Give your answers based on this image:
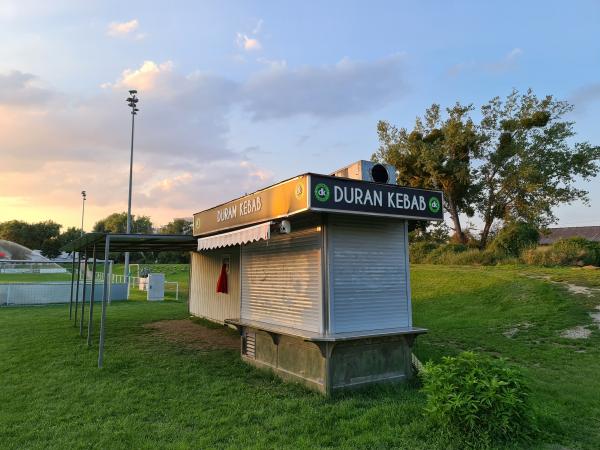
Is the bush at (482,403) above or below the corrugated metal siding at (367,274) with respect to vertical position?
below

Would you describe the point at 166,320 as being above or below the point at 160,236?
below

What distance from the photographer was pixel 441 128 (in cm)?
2744

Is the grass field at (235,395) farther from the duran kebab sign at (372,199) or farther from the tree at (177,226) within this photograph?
the tree at (177,226)

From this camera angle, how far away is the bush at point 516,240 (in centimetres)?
2080

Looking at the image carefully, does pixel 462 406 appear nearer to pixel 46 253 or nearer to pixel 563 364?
pixel 563 364

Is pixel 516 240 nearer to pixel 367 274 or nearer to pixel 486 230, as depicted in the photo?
pixel 486 230

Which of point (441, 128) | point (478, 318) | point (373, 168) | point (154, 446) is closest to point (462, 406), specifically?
point (154, 446)

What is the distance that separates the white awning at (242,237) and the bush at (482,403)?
3100mm

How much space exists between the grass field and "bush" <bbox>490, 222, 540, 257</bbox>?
949 cm

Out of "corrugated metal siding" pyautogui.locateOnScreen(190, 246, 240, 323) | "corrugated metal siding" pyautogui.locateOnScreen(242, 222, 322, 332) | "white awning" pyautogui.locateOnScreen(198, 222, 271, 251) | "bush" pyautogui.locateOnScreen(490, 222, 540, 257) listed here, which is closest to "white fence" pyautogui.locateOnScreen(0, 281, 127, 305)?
"corrugated metal siding" pyautogui.locateOnScreen(190, 246, 240, 323)

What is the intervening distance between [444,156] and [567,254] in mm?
10282

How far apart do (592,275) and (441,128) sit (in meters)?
15.4

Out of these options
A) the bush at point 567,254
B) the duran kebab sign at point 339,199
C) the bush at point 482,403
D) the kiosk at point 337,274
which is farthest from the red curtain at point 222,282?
the bush at point 567,254

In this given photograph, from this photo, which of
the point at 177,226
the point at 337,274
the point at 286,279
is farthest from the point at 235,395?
the point at 177,226
